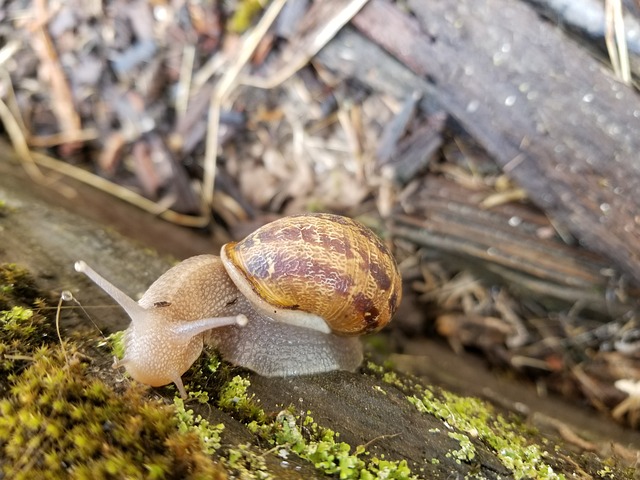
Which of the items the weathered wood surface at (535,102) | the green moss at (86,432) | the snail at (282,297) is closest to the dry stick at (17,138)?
the snail at (282,297)

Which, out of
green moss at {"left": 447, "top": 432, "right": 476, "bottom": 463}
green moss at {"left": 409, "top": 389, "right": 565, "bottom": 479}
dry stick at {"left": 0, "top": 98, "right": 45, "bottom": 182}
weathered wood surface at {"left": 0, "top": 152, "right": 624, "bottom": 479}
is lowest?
green moss at {"left": 409, "top": 389, "right": 565, "bottom": 479}

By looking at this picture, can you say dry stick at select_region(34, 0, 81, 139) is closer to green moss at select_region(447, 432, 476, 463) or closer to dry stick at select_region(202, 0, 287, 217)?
dry stick at select_region(202, 0, 287, 217)

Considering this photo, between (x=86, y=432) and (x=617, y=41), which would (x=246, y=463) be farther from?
(x=617, y=41)

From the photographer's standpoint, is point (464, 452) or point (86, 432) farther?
point (464, 452)

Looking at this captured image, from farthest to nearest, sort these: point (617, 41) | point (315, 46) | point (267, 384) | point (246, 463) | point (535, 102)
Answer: point (315, 46), point (535, 102), point (617, 41), point (267, 384), point (246, 463)

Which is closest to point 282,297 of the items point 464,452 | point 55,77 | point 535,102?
point 464,452

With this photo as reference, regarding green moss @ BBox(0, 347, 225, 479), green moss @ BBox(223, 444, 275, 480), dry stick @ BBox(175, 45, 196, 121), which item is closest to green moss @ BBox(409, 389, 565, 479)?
green moss @ BBox(223, 444, 275, 480)

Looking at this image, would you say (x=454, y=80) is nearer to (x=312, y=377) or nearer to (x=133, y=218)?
(x=312, y=377)
